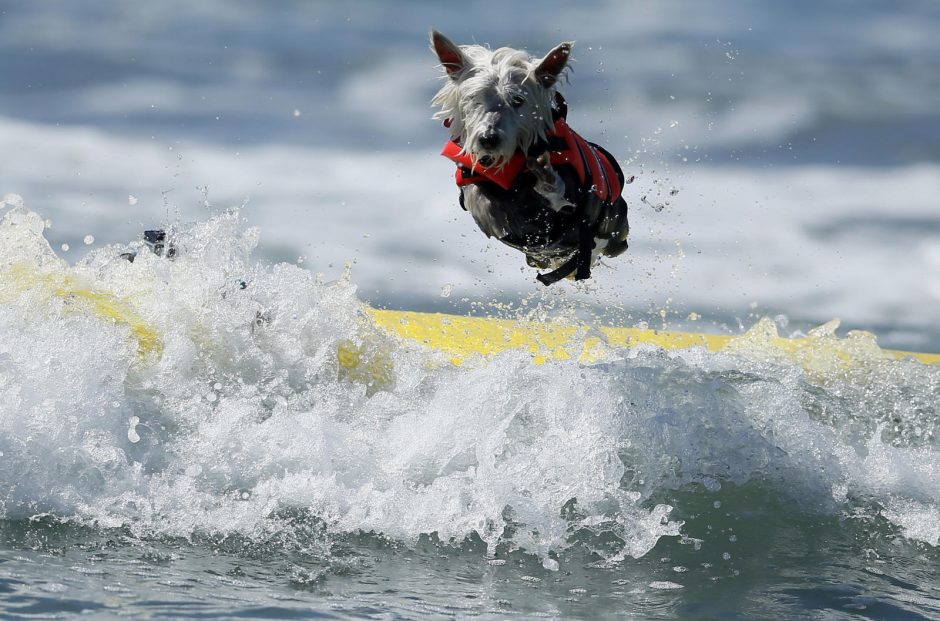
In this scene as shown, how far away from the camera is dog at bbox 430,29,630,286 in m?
4.77

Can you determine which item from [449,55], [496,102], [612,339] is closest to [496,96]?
[496,102]

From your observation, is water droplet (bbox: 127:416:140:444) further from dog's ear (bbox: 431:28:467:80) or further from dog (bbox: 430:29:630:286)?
dog's ear (bbox: 431:28:467:80)

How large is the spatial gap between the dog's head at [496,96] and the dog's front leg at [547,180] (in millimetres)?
114

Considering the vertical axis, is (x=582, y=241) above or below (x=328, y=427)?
above

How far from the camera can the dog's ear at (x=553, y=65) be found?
4.82m

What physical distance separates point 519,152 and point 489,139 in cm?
32

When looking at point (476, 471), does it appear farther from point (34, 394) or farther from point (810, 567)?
point (34, 394)

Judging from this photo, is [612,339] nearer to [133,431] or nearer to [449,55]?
[449,55]

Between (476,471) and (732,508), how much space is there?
1379mm

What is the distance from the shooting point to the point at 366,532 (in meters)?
4.09

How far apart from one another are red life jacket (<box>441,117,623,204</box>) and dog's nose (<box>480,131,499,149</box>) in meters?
0.21

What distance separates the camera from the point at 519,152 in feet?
16.0

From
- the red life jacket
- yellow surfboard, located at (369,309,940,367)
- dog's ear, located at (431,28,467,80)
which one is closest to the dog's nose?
the red life jacket

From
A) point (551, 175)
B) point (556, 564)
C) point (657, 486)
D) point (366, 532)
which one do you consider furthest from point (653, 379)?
point (366, 532)
